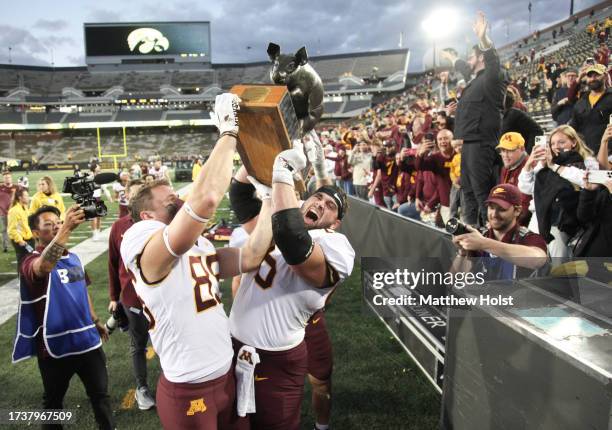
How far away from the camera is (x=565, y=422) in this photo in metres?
1.72

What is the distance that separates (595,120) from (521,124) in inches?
35.7

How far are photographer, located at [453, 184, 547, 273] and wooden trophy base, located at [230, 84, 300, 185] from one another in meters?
1.39

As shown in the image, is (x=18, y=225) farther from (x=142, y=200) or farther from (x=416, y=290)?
(x=416, y=290)

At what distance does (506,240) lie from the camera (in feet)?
10.6

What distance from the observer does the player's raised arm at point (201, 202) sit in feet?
6.07

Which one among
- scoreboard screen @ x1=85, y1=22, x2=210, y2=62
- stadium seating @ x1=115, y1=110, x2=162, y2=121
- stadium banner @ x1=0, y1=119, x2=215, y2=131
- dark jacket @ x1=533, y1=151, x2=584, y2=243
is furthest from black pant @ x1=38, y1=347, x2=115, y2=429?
scoreboard screen @ x1=85, y1=22, x2=210, y2=62

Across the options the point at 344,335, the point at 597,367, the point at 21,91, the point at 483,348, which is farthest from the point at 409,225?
the point at 21,91

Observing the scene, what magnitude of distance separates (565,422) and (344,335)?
11.7 feet

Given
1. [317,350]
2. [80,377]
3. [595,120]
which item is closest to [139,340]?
[80,377]

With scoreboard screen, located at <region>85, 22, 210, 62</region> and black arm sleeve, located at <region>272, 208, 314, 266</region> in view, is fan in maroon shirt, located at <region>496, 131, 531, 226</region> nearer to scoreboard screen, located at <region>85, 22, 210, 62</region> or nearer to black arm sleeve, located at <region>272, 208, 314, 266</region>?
black arm sleeve, located at <region>272, 208, 314, 266</region>

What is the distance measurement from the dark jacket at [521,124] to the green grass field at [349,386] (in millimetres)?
2944

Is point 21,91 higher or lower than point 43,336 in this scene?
higher

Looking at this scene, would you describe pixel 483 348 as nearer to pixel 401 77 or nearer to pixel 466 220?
pixel 466 220

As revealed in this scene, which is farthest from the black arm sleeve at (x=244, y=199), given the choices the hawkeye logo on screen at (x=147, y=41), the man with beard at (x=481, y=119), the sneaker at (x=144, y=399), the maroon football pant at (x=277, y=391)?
the hawkeye logo on screen at (x=147, y=41)
